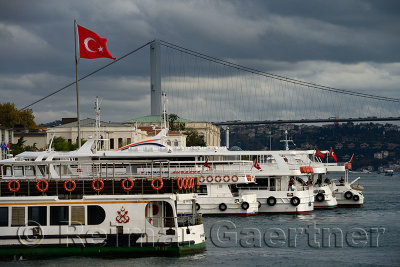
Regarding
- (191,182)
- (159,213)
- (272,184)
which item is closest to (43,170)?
(159,213)

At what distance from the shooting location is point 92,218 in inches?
1153

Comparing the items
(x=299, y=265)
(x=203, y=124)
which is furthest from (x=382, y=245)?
(x=203, y=124)

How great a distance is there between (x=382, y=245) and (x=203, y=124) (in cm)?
12448

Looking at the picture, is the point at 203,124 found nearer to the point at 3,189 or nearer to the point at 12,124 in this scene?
the point at 12,124

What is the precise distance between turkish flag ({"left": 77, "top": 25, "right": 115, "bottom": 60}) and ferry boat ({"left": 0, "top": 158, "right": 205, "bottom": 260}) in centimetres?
1824

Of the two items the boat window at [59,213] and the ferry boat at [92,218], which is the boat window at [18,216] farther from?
the boat window at [59,213]

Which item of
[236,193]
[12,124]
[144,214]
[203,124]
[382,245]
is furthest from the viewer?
[203,124]

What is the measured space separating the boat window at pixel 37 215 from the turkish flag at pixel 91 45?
18592 mm

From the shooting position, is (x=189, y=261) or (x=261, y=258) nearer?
(x=189, y=261)

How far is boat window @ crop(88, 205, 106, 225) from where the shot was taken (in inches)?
1152

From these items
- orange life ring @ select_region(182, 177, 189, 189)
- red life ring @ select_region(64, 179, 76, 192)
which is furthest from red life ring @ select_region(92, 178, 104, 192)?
orange life ring @ select_region(182, 177, 189, 189)

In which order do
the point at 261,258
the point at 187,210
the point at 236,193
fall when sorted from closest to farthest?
the point at 261,258 → the point at 187,210 → the point at 236,193

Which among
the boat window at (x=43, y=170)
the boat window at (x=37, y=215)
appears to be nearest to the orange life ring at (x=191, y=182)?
the boat window at (x=37, y=215)

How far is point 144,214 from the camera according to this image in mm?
29031
